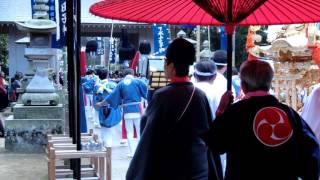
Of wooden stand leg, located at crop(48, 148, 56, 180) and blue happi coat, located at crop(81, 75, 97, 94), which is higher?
wooden stand leg, located at crop(48, 148, 56, 180)

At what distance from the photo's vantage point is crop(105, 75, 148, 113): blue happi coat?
10.4 metres

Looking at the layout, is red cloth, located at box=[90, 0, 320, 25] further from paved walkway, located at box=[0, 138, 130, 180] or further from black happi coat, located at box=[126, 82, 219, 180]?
paved walkway, located at box=[0, 138, 130, 180]

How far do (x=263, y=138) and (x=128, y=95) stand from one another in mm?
7389

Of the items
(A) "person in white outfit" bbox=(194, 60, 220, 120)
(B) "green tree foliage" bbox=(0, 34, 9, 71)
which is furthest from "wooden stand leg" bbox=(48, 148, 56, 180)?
(B) "green tree foliage" bbox=(0, 34, 9, 71)

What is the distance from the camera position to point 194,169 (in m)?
3.52

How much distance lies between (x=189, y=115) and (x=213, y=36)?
102ft

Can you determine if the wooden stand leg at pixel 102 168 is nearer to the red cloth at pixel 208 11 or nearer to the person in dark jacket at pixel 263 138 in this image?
the red cloth at pixel 208 11

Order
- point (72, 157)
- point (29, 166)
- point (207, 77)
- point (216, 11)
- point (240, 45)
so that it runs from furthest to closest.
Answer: point (240, 45) < point (29, 166) < point (207, 77) < point (72, 157) < point (216, 11)

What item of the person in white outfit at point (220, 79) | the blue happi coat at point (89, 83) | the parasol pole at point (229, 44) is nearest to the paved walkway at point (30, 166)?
the person in white outfit at point (220, 79)

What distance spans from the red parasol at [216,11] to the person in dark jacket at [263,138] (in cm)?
56

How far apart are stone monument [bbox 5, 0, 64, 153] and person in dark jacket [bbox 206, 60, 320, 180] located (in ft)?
25.2

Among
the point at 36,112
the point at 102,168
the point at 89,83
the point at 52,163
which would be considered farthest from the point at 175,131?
the point at 89,83

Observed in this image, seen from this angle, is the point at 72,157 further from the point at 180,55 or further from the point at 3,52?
the point at 3,52

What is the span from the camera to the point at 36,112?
10742 millimetres
